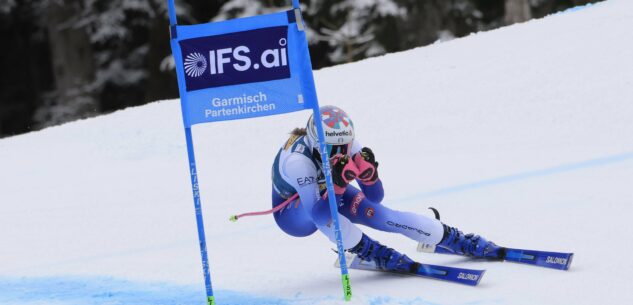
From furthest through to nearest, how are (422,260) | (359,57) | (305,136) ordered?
(359,57), (422,260), (305,136)

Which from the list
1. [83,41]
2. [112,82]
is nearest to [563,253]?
[83,41]

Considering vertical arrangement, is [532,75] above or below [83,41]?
below

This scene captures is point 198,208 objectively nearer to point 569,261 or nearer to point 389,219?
point 389,219

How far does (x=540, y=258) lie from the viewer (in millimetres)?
5406

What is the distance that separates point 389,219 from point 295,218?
604mm

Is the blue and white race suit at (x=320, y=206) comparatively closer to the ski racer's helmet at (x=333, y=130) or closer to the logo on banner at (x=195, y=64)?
the ski racer's helmet at (x=333, y=130)

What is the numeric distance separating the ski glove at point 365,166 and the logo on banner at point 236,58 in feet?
2.27

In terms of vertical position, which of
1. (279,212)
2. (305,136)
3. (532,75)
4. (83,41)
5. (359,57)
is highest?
(83,41)

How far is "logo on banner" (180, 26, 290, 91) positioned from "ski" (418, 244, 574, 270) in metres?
1.95

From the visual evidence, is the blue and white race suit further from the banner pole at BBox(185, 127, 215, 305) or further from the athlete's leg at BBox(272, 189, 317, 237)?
the banner pole at BBox(185, 127, 215, 305)

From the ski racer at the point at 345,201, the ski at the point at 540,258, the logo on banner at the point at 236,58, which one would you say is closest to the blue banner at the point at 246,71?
the logo on banner at the point at 236,58

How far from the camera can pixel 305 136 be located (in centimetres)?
534

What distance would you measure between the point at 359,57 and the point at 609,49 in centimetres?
964

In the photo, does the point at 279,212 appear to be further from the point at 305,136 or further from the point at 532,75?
the point at 532,75
